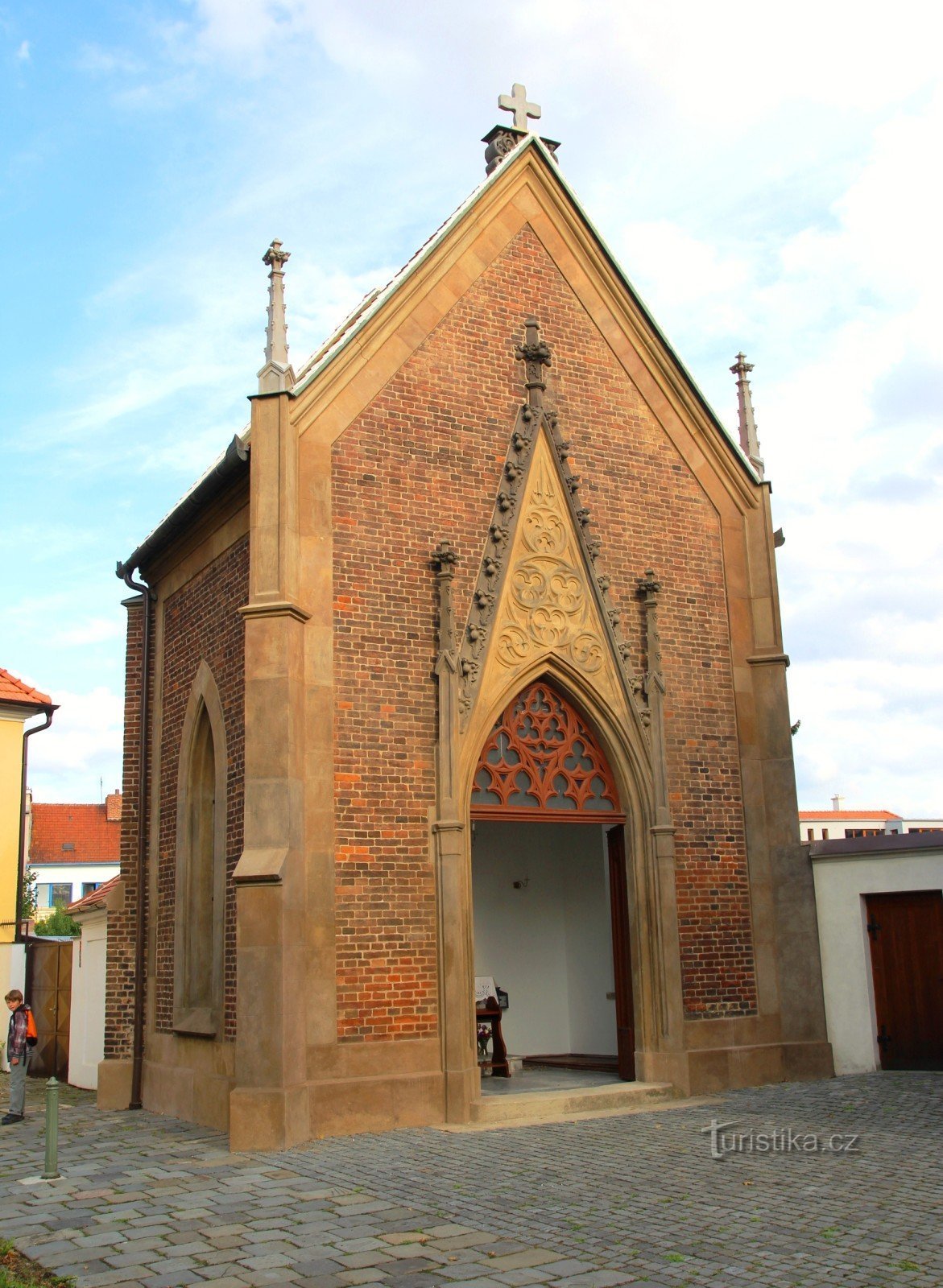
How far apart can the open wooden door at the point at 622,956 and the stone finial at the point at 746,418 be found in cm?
533

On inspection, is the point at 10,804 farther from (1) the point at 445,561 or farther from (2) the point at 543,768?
(1) the point at 445,561

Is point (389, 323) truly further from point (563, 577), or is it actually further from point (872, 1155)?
point (872, 1155)

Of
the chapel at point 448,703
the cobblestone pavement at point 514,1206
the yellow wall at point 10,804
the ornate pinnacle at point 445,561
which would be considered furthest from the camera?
the yellow wall at point 10,804

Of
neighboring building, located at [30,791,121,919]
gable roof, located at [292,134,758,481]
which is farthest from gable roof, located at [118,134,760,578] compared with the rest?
neighboring building, located at [30,791,121,919]

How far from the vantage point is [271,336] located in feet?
43.3

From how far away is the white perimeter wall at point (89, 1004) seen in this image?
679 inches

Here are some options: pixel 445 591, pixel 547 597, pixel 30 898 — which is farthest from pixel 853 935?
pixel 30 898

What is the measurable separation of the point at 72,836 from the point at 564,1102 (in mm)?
57252

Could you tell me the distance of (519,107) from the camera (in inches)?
632

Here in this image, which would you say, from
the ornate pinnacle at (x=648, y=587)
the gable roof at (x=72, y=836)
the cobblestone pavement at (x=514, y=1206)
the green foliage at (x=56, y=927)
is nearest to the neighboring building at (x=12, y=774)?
the cobblestone pavement at (x=514, y=1206)

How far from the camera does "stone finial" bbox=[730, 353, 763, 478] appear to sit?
16.5 meters

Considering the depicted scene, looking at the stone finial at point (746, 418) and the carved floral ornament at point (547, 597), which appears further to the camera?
the stone finial at point (746, 418)

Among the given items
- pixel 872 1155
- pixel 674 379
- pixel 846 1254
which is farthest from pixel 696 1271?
pixel 674 379

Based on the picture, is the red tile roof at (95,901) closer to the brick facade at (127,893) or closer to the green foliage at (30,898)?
the brick facade at (127,893)
